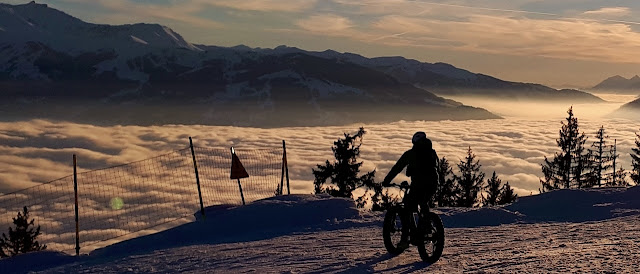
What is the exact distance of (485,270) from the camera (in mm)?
7980

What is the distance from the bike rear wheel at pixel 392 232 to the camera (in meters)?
9.19

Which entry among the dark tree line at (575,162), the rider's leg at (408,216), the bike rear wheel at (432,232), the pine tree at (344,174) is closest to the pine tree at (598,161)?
the dark tree line at (575,162)

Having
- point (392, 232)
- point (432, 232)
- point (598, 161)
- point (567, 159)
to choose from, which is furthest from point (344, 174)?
point (432, 232)

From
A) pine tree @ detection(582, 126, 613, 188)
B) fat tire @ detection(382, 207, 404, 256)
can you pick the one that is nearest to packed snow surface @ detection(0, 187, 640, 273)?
fat tire @ detection(382, 207, 404, 256)

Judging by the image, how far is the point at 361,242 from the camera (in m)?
11.2

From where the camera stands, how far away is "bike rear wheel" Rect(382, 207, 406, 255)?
919 cm

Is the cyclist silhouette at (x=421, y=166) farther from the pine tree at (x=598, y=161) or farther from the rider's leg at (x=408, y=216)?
the pine tree at (x=598, y=161)

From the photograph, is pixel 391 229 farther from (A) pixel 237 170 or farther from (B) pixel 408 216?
(A) pixel 237 170

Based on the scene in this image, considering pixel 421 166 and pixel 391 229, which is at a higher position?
pixel 421 166

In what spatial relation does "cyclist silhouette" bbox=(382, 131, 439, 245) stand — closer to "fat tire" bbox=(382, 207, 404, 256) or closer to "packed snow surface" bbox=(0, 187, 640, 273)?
"fat tire" bbox=(382, 207, 404, 256)

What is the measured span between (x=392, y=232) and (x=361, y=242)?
81.3 inches

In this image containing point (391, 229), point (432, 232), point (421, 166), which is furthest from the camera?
point (391, 229)

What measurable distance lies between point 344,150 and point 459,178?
14494 millimetres

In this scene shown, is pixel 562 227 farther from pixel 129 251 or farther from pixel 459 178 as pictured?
pixel 459 178
